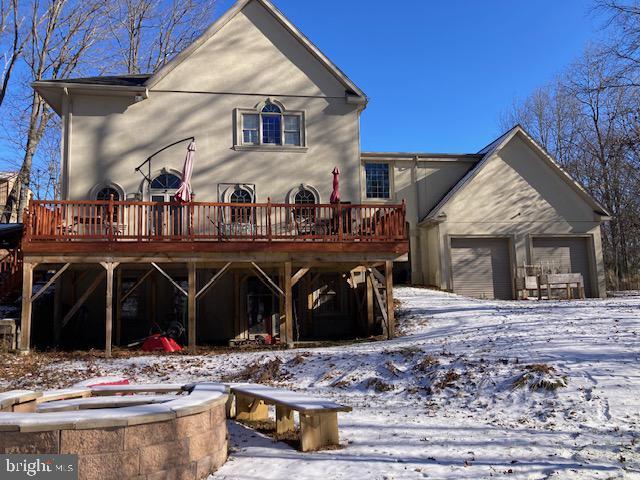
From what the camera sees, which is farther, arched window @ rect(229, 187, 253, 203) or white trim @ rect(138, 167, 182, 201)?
arched window @ rect(229, 187, 253, 203)

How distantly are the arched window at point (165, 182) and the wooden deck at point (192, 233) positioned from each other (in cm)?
198

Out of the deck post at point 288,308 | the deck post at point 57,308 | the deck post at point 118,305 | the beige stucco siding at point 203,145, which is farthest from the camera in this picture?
the beige stucco siding at point 203,145

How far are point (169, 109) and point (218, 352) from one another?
7.95 m

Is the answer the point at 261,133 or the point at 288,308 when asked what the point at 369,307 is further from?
the point at 261,133

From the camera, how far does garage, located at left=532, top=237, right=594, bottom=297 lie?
21266 mm

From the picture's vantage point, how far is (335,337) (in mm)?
16875

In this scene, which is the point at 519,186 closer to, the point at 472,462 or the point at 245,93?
the point at 245,93

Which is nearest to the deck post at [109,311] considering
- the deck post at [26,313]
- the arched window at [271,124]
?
the deck post at [26,313]

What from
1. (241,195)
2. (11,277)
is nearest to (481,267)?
(241,195)

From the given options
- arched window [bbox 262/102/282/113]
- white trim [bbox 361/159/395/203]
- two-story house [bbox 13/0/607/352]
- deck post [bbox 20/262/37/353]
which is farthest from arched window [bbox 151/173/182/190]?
white trim [bbox 361/159/395/203]

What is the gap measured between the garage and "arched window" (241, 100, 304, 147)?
10295mm

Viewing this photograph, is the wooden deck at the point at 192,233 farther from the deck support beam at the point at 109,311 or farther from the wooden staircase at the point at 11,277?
the wooden staircase at the point at 11,277

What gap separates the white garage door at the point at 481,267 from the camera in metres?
20.7

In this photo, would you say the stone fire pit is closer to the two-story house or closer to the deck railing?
the deck railing
